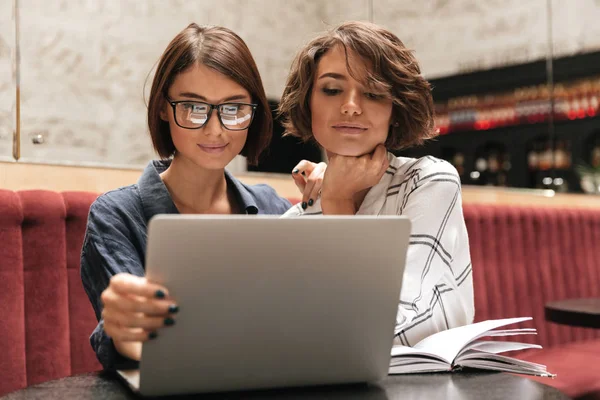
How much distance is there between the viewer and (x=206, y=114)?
4.22 feet

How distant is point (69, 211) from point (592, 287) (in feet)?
9.39

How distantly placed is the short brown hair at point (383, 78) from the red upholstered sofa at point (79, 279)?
0.76 meters

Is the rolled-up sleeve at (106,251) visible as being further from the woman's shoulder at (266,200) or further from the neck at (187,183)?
the woman's shoulder at (266,200)

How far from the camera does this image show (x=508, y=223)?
3.17 metres

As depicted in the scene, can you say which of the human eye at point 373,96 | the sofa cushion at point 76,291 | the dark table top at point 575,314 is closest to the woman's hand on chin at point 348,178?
the human eye at point 373,96

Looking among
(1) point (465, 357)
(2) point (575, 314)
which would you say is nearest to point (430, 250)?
(1) point (465, 357)

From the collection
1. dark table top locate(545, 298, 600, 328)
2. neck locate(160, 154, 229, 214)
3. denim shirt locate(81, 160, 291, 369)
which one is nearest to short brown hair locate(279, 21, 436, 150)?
neck locate(160, 154, 229, 214)

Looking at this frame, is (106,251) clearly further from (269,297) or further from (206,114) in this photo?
(269,297)

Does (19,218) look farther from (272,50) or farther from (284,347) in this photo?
(272,50)

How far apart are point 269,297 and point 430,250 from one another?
0.45m

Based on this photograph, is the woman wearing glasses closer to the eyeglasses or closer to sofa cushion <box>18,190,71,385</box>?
the eyeglasses

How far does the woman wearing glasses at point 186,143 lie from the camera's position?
47.6 inches

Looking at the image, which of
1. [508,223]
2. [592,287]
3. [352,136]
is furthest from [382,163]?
[592,287]

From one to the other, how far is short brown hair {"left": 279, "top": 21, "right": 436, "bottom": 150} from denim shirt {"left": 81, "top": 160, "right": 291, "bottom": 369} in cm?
35
